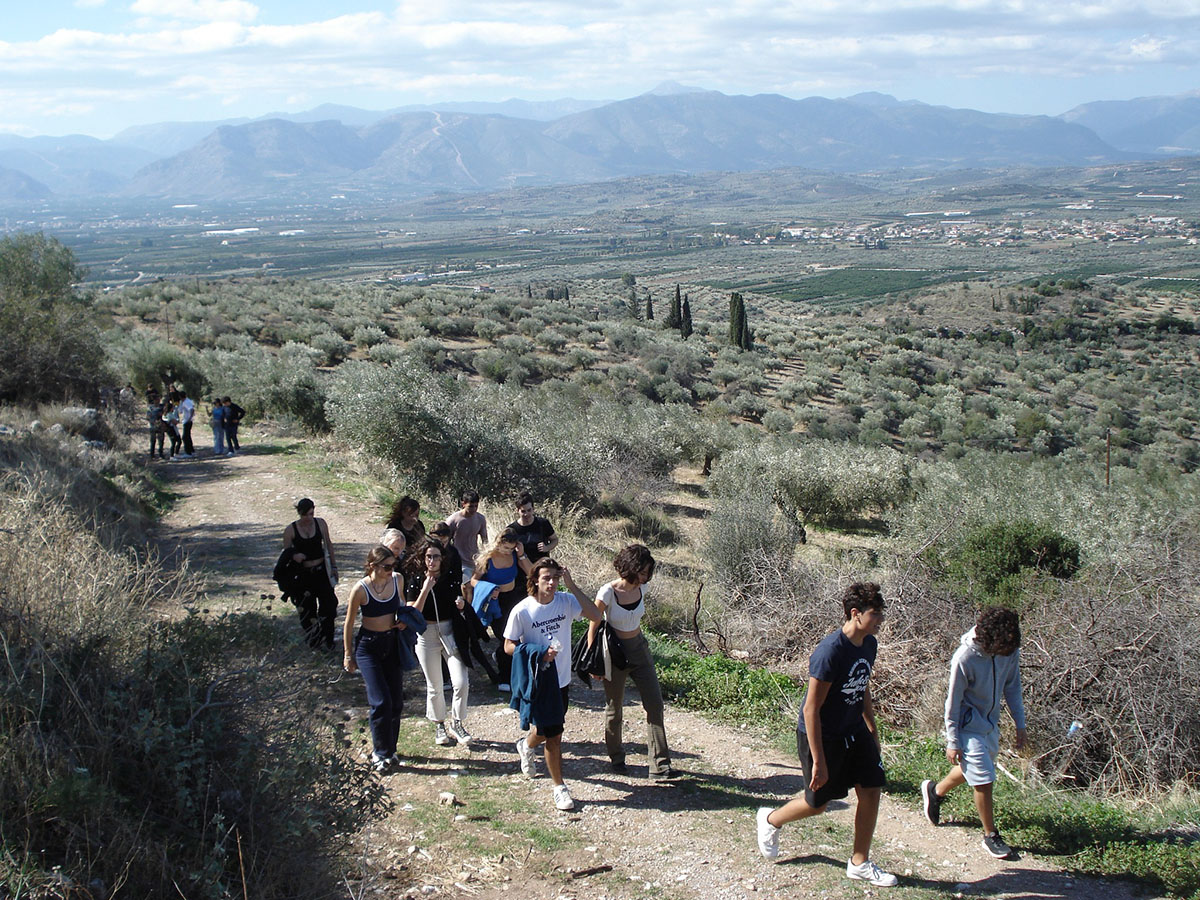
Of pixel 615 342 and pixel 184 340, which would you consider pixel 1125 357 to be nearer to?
pixel 615 342

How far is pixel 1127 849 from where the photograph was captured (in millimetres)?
4605

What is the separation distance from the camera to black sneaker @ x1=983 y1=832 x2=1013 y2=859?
15.2 ft

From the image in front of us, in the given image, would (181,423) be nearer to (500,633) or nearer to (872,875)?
(500,633)

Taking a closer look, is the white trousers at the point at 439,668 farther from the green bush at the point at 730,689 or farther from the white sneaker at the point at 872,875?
the white sneaker at the point at 872,875

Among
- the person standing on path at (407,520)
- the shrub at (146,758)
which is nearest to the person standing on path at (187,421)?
the person standing on path at (407,520)

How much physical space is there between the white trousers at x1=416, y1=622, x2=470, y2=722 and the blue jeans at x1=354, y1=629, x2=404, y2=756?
45 centimetres

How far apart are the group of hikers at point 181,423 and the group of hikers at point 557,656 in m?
10.1

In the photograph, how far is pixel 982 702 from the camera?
4.73 meters

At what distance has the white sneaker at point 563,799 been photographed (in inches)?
200

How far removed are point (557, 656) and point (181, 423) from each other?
44.0ft

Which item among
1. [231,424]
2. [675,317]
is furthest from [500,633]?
[675,317]

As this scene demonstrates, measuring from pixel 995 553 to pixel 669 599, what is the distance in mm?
3673

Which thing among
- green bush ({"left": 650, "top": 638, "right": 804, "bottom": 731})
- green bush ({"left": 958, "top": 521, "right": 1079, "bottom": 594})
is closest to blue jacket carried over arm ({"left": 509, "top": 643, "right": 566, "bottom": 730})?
green bush ({"left": 650, "top": 638, "right": 804, "bottom": 731})

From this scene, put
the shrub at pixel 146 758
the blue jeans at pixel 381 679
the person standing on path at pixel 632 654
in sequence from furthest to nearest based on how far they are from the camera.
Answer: the blue jeans at pixel 381 679, the person standing on path at pixel 632 654, the shrub at pixel 146 758
